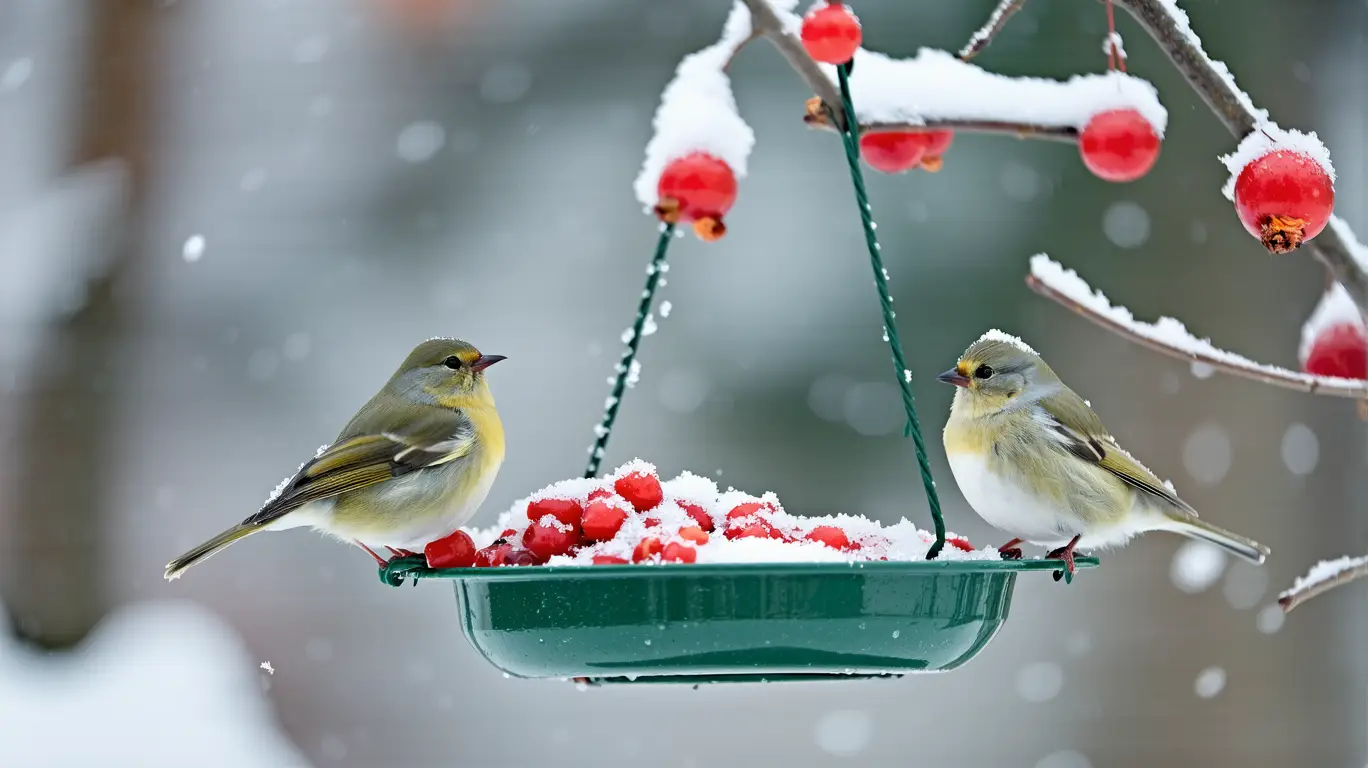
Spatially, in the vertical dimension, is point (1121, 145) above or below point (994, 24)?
below

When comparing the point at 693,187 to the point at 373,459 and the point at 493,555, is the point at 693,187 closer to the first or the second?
the point at 493,555

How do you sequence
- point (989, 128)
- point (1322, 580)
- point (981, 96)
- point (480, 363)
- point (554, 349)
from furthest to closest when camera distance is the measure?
point (554, 349), point (480, 363), point (981, 96), point (989, 128), point (1322, 580)

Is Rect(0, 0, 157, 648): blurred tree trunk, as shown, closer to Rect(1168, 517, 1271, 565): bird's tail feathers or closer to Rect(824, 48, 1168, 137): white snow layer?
Rect(824, 48, 1168, 137): white snow layer

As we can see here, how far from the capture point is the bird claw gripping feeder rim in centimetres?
279

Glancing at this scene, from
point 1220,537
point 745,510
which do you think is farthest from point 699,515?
point 1220,537

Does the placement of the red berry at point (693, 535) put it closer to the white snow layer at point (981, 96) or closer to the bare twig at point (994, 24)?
the white snow layer at point (981, 96)

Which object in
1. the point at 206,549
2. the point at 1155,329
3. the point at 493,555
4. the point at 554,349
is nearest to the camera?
the point at 1155,329

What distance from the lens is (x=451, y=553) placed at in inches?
122

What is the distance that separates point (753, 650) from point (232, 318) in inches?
222

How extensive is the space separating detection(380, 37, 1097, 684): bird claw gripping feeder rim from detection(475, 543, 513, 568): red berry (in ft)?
0.22

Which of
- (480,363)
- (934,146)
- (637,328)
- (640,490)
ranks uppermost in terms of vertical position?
(934,146)

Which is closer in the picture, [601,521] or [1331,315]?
[601,521]

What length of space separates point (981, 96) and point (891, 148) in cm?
60

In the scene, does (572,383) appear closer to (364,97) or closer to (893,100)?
(364,97)
